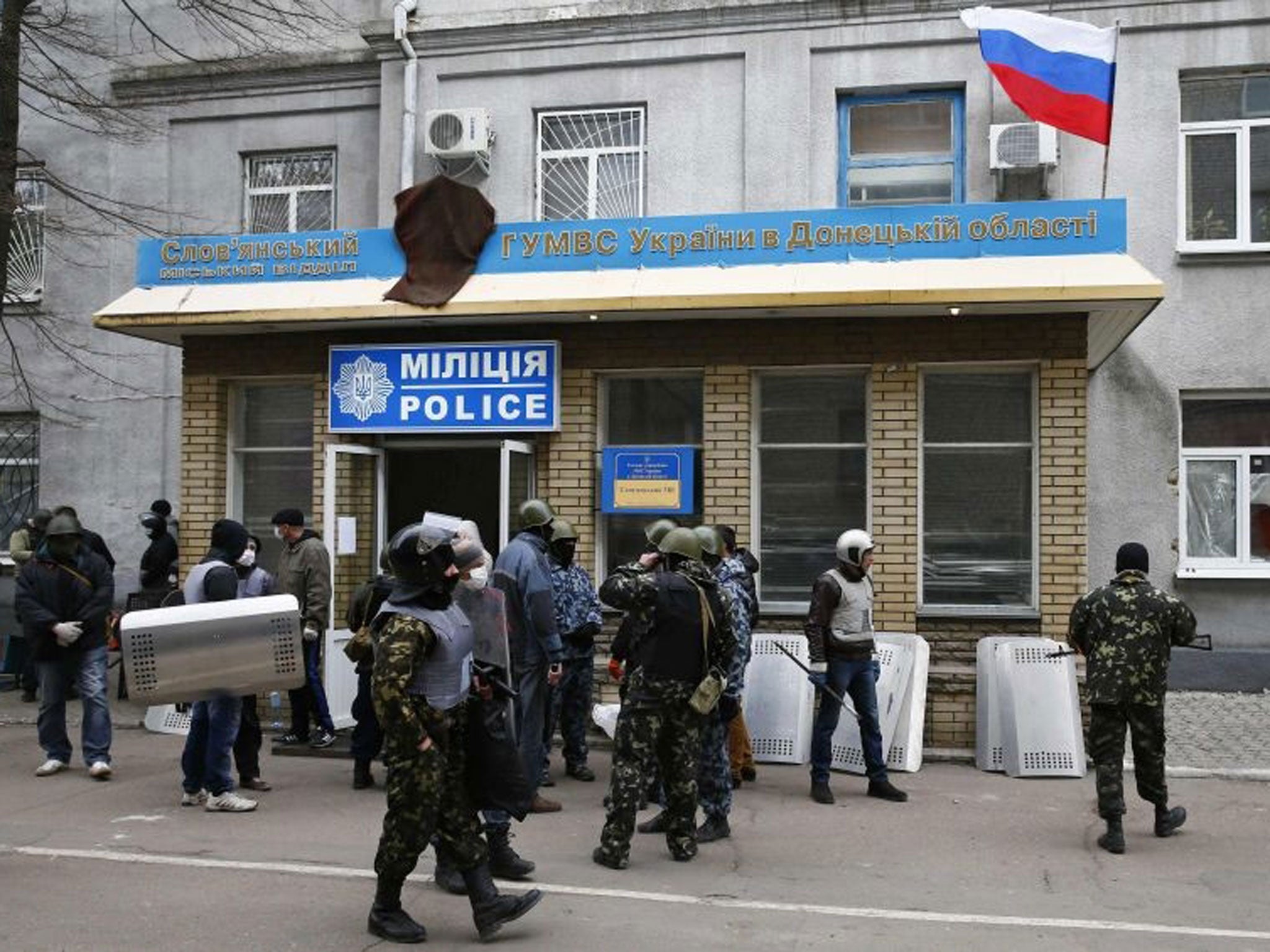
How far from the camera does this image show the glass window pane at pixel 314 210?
16.0m

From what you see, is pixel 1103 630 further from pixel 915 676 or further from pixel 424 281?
pixel 424 281

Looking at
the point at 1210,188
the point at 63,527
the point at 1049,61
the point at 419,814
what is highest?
the point at 1049,61

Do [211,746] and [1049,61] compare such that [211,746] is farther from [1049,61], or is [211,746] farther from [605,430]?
[1049,61]

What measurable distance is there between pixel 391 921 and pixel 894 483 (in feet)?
20.0

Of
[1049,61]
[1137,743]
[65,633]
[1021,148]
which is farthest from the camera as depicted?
[1021,148]

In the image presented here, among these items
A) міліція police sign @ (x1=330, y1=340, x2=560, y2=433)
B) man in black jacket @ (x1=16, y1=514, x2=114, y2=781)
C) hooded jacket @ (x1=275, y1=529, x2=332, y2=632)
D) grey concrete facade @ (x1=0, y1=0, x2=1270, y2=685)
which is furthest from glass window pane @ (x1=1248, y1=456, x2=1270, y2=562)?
man in black jacket @ (x1=16, y1=514, x2=114, y2=781)

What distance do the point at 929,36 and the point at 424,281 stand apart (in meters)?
6.32

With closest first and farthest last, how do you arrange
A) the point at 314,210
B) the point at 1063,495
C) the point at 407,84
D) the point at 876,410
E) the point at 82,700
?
the point at 82,700
the point at 1063,495
the point at 876,410
the point at 407,84
the point at 314,210

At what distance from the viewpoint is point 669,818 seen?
23.5 feet

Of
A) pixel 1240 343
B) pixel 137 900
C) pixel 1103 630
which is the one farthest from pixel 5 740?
pixel 1240 343

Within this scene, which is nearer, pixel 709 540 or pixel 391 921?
pixel 391 921

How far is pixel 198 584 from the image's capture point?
820 centimetres

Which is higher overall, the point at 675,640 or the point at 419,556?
the point at 419,556

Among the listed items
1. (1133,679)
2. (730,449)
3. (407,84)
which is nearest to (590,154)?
(407,84)
